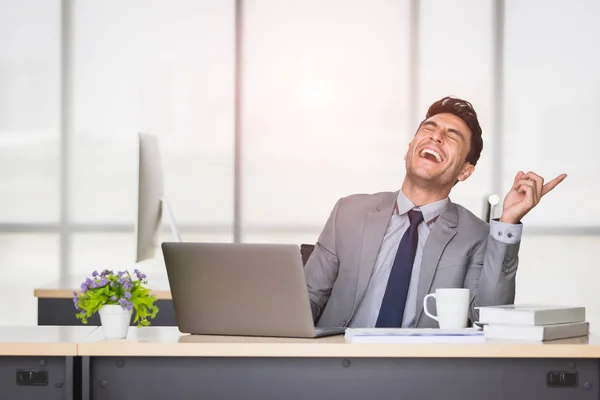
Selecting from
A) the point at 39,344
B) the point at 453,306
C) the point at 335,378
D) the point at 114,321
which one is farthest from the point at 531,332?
the point at 39,344

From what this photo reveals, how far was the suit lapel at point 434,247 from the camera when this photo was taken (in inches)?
109

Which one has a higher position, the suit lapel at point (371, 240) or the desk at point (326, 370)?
the suit lapel at point (371, 240)

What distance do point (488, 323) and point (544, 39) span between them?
437 centimetres

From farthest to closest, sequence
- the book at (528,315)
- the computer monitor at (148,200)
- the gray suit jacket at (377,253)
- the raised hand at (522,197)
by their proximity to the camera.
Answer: the computer monitor at (148,200)
the gray suit jacket at (377,253)
the raised hand at (522,197)
the book at (528,315)

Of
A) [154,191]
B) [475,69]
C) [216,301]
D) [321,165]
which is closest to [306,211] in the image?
[321,165]

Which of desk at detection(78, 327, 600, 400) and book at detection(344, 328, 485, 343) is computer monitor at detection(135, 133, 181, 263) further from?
book at detection(344, 328, 485, 343)

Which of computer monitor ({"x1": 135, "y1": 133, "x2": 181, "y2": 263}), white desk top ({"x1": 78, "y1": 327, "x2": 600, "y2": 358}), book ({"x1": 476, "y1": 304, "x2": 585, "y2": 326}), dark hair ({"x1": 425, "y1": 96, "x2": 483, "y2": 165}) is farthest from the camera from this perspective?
computer monitor ({"x1": 135, "y1": 133, "x2": 181, "y2": 263})

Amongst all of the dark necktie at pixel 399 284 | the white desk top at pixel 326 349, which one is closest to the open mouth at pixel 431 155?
the dark necktie at pixel 399 284

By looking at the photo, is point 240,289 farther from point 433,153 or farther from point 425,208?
point 433,153

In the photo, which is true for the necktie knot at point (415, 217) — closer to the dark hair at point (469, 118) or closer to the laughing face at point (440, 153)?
the laughing face at point (440, 153)

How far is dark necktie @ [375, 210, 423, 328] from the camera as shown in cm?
278

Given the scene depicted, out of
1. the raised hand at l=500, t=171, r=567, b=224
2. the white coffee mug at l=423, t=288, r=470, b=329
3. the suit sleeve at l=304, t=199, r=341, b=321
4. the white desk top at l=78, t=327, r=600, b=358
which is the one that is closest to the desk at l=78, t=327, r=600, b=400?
the white desk top at l=78, t=327, r=600, b=358

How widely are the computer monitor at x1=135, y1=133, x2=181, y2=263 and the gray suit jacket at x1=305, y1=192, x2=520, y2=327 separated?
575 millimetres

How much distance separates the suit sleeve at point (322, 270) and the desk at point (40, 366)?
993 mm
